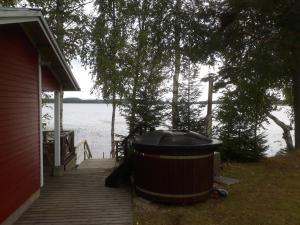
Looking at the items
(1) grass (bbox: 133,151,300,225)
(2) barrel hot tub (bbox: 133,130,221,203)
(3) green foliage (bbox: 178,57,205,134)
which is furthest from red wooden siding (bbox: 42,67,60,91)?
(3) green foliage (bbox: 178,57,205,134)

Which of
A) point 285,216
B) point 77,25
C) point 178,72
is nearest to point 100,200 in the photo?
point 285,216

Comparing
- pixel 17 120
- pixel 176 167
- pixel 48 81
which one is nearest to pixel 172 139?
pixel 176 167

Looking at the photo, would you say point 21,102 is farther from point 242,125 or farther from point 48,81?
point 242,125

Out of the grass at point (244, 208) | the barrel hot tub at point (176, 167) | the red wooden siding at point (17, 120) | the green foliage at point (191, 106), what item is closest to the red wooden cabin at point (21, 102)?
the red wooden siding at point (17, 120)

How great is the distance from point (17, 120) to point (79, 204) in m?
2.17

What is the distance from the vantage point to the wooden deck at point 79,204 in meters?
6.42

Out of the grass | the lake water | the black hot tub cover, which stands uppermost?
the black hot tub cover

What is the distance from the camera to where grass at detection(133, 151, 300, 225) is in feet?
20.9

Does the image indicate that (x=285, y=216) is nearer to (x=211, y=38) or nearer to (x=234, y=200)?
(x=234, y=200)

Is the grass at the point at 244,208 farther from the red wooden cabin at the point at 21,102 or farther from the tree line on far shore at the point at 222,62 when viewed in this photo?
the tree line on far shore at the point at 222,62

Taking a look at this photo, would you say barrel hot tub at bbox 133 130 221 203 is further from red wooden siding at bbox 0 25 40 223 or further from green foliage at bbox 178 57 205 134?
green foliage at bbox 178 57 205 134

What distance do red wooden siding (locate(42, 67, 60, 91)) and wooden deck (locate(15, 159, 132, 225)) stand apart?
2542 millimetres

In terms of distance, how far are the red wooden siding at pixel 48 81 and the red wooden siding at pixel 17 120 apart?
117 cm

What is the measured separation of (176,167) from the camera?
279 inches
